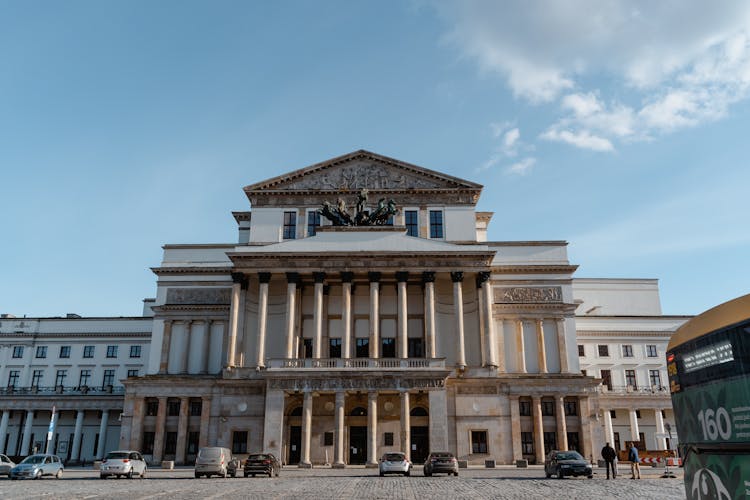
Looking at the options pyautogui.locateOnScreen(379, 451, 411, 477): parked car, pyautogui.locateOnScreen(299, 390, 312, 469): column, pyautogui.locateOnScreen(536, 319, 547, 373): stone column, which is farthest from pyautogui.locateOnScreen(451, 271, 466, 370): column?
pyautogui.locateOnScreen(379, 451, 411, 477): parked car

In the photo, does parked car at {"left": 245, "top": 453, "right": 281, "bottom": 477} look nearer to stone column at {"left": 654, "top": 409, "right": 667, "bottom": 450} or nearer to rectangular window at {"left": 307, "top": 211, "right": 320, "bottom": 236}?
rectangular window at {"left": 307, "top": 211, "right": 320, "bottom": 236}

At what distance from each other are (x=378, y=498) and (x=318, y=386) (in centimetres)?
2578

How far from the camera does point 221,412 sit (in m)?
49.2

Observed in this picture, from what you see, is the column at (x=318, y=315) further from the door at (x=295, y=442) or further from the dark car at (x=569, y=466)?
the dark car at (x=569, y=466)

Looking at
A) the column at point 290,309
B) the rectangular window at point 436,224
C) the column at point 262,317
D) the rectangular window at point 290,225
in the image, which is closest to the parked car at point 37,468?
the column at point 262,317

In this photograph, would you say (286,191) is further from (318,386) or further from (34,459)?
(34,459)

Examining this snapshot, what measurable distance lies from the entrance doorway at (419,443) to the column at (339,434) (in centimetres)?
648

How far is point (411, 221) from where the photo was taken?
187ft

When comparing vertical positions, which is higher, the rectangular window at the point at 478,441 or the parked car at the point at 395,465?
the rectangular window at the point at 478,441

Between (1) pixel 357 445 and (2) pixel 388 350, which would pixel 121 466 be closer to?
(1) pixel 357 445

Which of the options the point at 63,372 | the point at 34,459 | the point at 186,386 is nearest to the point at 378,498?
the point at 34,459

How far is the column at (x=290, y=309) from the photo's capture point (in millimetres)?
49656

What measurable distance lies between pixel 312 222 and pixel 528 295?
66.5 ft

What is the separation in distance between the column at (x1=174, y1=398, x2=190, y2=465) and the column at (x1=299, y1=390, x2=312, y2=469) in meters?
11.0
